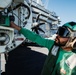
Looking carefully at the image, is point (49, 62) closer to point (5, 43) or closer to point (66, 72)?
point (66, 72)

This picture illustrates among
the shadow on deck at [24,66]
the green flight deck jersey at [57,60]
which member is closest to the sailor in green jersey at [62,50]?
the green flight deck jersey at [57,60]

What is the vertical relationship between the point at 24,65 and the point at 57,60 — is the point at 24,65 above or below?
→ below

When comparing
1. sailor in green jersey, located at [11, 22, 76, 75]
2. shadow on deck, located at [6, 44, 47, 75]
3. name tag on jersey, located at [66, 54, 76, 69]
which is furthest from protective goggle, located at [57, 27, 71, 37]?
shadow on deck, located at [6, 44, 47, 75]

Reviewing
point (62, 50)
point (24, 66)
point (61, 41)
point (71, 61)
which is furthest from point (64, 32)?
point (24, 66)

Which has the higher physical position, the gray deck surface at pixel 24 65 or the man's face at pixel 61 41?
the man's face at pixel 61 41

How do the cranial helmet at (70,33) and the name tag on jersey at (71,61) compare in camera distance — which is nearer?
the name tag on jersey at (71,61)

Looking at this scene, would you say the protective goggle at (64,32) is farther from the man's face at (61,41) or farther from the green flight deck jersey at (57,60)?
the green flight deck jersey at (57,60)

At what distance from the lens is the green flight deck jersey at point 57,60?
6.49 ft

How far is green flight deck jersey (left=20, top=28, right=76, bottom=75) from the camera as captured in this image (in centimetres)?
198

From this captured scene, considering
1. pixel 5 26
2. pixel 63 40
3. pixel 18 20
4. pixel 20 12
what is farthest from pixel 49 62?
pixel 20 12

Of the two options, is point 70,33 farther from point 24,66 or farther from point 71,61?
point 24,66

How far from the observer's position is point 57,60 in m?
2.47

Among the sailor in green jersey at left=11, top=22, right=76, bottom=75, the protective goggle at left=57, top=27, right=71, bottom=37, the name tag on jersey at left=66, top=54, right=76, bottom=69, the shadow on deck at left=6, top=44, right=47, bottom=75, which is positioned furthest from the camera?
the shadow on deck at left=6, top=44, right=47, bottom=75

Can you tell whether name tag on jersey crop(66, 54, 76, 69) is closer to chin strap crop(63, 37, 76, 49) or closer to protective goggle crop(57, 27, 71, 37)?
chin strap crop(63, 37, 76, 49)
